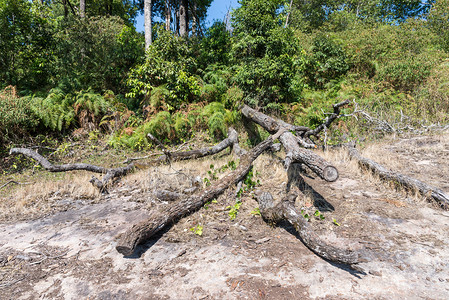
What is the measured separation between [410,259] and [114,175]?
18.9 ft

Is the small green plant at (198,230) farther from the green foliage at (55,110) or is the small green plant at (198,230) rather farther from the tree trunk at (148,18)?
the tree trunk at (148,18)

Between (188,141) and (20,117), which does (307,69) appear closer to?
(188,141)

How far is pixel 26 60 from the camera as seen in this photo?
10086 millimetres

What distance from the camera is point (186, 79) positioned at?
32.1 ft

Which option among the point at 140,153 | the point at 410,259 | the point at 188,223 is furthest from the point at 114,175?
the point at 410,259

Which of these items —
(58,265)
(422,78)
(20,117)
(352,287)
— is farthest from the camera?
(422,78)

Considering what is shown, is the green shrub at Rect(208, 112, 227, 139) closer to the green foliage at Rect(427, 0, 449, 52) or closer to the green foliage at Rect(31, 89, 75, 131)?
the green foliage at Rect(31, 89, 75, 131)

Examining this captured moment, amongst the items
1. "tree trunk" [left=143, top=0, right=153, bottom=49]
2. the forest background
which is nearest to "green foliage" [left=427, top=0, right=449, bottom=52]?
the forest background

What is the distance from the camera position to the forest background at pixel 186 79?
8.86 metres

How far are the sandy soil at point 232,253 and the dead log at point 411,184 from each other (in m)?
0.15

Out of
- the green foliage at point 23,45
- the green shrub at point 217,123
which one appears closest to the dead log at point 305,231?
the green shrub at point 217,123

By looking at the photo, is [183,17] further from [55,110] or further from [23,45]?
[55,110]

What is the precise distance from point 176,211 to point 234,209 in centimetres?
103

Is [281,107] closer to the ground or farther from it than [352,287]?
farther from it
